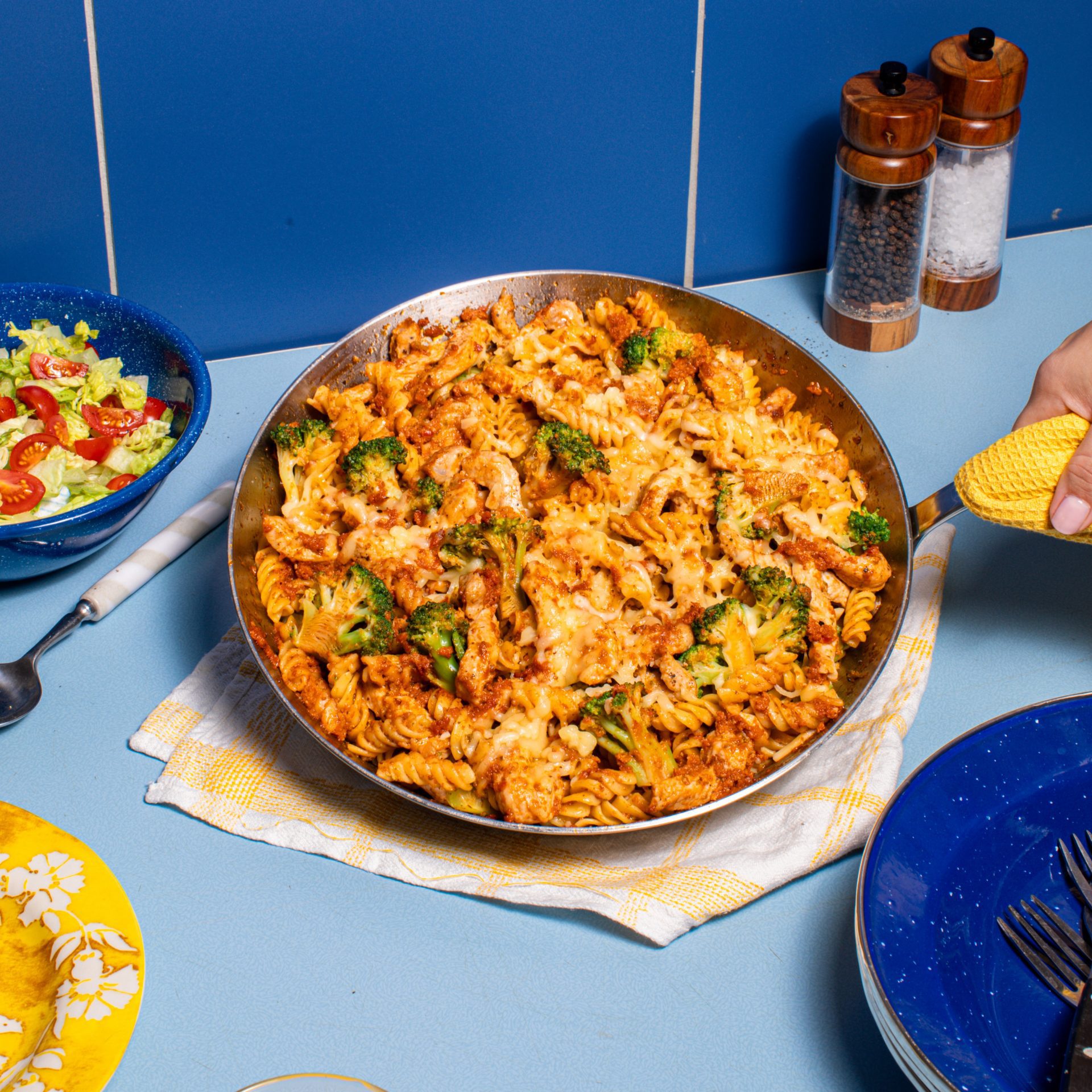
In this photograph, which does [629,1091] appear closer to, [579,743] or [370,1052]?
[370,1052]

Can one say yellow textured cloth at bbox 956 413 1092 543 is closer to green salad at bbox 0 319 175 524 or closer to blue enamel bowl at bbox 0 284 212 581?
blue enamel bowl at bbox 0 284 212 581

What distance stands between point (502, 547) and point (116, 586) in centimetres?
79

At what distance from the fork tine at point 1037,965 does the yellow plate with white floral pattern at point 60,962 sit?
1.13 m

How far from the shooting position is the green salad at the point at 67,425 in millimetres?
2166

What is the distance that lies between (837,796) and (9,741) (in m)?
1.37

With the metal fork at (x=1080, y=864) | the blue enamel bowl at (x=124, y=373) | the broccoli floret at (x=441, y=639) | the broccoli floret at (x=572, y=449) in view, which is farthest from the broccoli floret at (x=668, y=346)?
the metal fork at (x=1080, y=864)

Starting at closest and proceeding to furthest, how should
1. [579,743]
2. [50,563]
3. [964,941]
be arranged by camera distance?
[964,941] → [579,743] → [50,563]

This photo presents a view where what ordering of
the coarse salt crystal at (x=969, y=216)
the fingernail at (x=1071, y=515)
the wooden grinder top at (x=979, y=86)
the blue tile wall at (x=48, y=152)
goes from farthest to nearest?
the coarse salt crystal at (x=969, y=216) → the wooden grinder top at (x=979, y=86) → the blue tile wall at (x=48, y=152) → the fingernail at (x=1071, y=515)

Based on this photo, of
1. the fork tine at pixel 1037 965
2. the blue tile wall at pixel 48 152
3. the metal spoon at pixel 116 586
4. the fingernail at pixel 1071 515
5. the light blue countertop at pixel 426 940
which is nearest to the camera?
the fork tine at pixel 1037 965

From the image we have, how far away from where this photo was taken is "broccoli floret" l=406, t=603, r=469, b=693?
5.92 ft

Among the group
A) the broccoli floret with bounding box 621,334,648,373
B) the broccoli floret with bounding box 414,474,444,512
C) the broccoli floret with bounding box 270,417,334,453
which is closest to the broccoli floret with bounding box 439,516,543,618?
the broccoli floret with bounding box 414,474,444,512

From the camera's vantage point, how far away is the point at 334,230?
268 cm

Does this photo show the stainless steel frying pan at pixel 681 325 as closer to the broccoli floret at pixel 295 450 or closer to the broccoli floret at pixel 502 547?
the broccoli floret at pixel 295 450

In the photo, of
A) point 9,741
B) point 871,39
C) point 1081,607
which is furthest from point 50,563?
point 871,39
